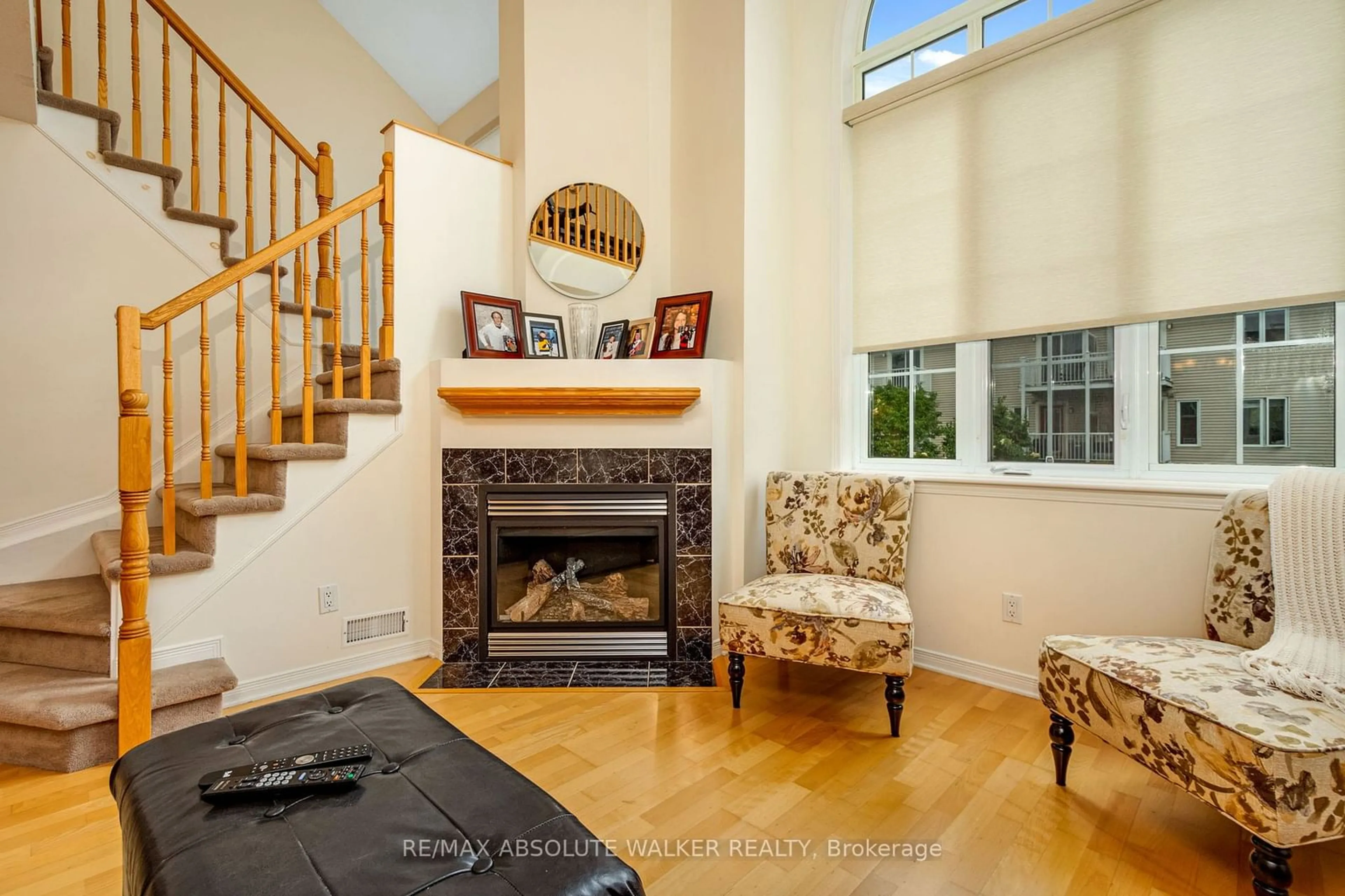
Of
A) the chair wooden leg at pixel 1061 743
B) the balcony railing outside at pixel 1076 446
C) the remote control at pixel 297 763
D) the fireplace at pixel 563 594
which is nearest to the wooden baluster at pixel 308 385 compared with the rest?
the fireplace at pixel 563 594

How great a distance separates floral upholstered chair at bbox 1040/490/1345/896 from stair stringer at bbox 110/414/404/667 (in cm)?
266

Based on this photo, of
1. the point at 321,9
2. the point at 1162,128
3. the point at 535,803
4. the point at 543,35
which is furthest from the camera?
the point at 321,9

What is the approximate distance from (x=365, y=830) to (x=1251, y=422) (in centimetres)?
281

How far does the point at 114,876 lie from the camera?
1.50 metres

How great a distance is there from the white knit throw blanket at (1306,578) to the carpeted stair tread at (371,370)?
3.11m

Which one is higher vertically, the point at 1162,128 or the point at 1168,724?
the point at 1162,128

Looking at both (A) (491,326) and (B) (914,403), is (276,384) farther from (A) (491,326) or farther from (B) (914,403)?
(B) (914,403)

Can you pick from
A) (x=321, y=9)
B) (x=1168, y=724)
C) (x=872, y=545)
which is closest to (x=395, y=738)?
(x=1168, y=724)

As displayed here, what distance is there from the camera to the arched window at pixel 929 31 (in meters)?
2.59

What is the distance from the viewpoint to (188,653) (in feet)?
7.50

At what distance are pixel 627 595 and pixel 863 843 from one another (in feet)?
5.15

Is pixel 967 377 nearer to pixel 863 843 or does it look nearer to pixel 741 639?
pixel 741 639

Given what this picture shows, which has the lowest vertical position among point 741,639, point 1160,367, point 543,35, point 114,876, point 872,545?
point 114,876

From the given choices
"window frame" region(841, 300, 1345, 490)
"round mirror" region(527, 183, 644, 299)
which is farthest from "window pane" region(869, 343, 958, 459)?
"round mirror" region(527, 183, 644, 299)
